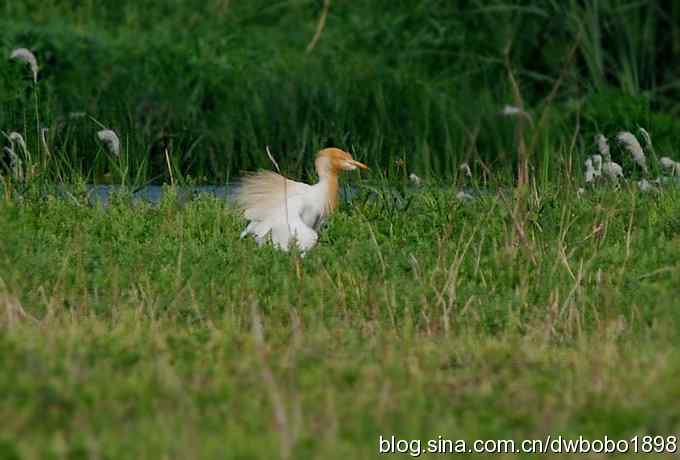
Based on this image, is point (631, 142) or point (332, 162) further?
point (631, 142)

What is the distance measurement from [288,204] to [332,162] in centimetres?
30

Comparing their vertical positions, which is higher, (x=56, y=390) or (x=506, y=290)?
(x=56, y=390)

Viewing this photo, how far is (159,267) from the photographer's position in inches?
260

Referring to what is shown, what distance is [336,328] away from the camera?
18.6 feet

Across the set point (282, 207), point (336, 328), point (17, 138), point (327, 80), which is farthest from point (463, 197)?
point (327, 80)

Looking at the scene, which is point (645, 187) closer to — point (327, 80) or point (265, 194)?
point (265, 194)

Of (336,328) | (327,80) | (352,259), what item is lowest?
(327,80)

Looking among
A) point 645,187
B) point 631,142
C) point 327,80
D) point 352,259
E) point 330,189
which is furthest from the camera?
point 327,80

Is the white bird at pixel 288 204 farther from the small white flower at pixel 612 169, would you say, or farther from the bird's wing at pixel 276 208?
the small white flower at pixel 612 169

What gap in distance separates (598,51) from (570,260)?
5.48m

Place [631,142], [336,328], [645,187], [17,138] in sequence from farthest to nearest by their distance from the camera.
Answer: [17,138] < [645,187] < [631,142] < [336,328]

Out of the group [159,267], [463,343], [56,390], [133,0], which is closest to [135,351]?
[56,390]

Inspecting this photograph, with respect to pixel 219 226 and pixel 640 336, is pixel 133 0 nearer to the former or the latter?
pixel 219 226

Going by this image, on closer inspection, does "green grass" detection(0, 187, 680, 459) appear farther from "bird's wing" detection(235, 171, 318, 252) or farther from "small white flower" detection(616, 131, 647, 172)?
"small white flower" detection(616, 131, 647, 172)
